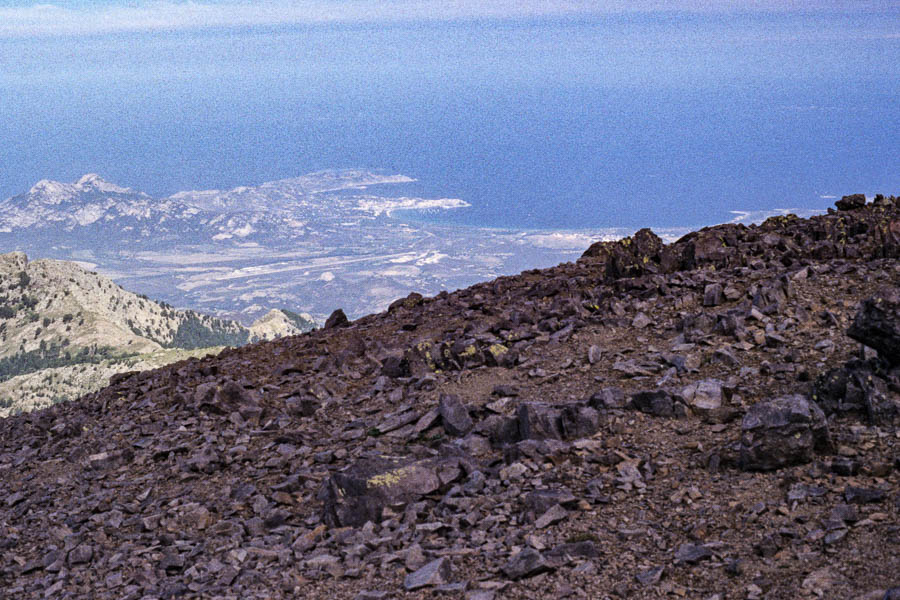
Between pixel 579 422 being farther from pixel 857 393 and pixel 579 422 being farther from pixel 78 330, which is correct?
pixel 78 330

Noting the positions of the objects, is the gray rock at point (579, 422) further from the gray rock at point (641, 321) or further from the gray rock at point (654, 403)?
the gray rock at point (641, 321)

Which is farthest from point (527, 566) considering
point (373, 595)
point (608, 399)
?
point (608, 399)

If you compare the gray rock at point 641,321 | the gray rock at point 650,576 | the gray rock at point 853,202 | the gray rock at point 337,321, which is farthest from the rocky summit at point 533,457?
the gray rock at point 853,202

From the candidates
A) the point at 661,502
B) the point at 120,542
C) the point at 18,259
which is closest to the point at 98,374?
the point at 18,259

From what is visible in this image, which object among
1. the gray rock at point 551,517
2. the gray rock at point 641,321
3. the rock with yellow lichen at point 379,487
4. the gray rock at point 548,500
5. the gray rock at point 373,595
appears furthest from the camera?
the gray rock at point 641,321

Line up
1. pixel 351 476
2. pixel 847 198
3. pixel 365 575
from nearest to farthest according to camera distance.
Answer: pixel 365 575
pixel 351 476
pixel 847 198

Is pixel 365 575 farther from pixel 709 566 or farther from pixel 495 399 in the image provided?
pixel 495 399

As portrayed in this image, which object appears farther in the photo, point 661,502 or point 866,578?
point 661,502

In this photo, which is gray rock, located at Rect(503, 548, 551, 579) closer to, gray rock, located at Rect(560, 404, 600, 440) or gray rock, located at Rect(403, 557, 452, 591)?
gray rock, located at Rect(403, 557, 452, 591)
